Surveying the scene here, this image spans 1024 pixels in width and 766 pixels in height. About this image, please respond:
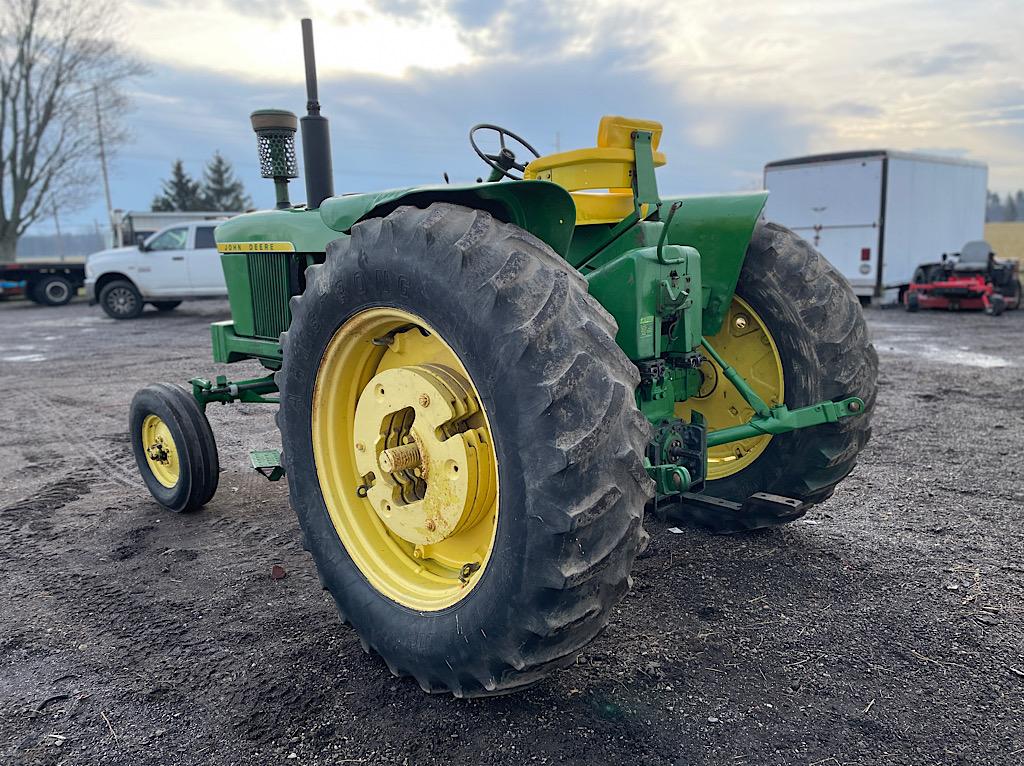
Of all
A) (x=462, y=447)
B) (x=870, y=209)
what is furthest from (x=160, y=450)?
(x=870, y=209)

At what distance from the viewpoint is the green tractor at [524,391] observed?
73.8 inches

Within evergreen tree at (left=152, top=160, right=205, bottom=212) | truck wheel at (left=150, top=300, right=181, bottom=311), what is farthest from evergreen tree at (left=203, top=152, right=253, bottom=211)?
truck wheel at (left=150, top=300, right=181, bottom=311)

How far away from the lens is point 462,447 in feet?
7.09

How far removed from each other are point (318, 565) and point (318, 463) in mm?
336

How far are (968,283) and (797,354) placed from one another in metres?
12.5

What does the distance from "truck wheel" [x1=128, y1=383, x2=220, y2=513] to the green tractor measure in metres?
0.02

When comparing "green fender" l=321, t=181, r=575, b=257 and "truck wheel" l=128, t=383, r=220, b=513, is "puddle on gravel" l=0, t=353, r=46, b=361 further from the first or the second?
"green fender" l=321, t=181, r=575, b=257

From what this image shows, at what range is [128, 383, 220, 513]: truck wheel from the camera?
12.6 feet

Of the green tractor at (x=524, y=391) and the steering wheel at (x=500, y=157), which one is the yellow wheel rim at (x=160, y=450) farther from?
the steering wheel at (x=500, y=157)

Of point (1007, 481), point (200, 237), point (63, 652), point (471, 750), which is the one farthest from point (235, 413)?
point (200, 237)

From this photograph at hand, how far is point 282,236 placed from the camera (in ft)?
12.5

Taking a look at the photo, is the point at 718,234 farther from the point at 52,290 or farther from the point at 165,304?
the point at 52,290

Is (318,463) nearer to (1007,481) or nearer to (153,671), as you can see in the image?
(153,671)

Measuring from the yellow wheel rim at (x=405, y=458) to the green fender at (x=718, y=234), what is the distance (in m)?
1.19
